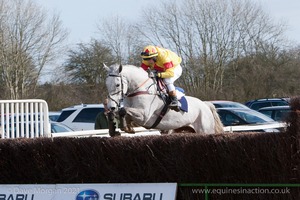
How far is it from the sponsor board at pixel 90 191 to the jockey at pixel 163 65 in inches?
161

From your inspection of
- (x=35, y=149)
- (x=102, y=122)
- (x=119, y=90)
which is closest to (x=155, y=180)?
(x=35, y=149)

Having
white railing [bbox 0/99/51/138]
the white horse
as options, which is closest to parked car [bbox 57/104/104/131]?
white railing [bbox 0/99/51/138]

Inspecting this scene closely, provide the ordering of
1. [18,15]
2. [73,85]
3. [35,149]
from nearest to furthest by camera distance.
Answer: [35,149]
[18,15]
[73,85]

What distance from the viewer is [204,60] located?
44.8 metres

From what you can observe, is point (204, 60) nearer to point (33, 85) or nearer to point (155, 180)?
point (33, 85)

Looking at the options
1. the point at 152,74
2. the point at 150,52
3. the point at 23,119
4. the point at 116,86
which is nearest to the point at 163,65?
the point at 152,74

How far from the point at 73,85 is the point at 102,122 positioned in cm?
3079

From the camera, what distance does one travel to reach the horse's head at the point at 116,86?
11.6 m

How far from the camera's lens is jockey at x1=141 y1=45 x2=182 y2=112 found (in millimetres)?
12249

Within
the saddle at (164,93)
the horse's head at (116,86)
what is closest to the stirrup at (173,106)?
the saddle at (164,93)

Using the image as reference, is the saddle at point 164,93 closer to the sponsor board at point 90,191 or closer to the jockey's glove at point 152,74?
the jockey's glove at point 152,74

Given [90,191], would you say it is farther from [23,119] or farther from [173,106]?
[23,119]

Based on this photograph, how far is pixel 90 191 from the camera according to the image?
8383mm

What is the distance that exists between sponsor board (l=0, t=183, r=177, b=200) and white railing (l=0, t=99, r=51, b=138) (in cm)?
348
